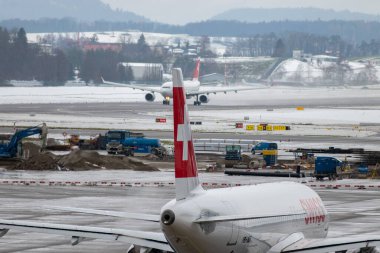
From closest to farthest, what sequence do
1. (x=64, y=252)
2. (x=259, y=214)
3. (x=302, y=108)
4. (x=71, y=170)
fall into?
(x=259, y=214), (x=64, y=252), (x=71, y=170), (x=302, y=108)

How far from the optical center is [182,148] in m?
29.1

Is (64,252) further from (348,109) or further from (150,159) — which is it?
(348,109)

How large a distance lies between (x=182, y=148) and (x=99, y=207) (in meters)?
25.9

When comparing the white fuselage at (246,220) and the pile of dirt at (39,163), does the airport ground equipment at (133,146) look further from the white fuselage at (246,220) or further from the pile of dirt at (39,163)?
the white fuselage at (246,220)

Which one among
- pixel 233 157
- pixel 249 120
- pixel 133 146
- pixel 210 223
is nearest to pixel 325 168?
pixel 233 157

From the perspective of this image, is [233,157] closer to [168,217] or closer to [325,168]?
[325,168]

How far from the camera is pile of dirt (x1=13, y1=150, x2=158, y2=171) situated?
78375 mm

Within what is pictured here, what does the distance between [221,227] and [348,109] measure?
150 metres

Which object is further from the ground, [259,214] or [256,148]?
[259,214]

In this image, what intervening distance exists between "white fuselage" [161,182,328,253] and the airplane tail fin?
318 mm

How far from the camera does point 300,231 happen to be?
34.2m

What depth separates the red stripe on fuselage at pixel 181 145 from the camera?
28906 mm

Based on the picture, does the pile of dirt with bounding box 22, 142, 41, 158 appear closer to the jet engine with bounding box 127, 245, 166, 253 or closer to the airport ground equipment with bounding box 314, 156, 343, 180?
the airport ground equipment with bounding box 314, 156, 343, 180

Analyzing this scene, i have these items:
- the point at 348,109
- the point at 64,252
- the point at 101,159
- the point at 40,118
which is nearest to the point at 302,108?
the point at 348,109
